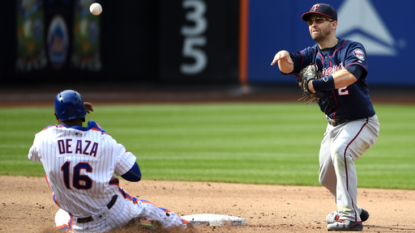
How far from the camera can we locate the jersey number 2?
3.30m

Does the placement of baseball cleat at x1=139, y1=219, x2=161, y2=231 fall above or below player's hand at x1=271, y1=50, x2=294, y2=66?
below

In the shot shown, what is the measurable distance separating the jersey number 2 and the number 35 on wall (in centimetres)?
1647

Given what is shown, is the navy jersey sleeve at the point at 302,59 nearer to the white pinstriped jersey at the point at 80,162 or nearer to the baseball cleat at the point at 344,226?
the baseball cleat at the point at 344,226

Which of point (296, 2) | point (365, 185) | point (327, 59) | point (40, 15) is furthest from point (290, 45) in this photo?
point (327, 59)

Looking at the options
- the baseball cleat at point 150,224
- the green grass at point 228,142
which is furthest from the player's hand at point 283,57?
the green grass at point 228,142

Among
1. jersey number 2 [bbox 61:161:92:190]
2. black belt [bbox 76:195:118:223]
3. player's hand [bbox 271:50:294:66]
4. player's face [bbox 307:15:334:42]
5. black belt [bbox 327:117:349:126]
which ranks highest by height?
player's face [bbox 307:15:334:42]

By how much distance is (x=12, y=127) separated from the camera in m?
11.2

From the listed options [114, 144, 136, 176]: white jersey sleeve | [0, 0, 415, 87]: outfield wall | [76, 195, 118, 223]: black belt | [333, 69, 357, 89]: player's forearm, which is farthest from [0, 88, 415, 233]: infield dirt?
[0, 0, 415, 87]: outfield wall

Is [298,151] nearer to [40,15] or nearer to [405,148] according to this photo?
[405,148]

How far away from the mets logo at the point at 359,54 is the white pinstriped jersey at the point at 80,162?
1.93 meters

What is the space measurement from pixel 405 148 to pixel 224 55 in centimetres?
1107

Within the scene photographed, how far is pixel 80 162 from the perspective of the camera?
10.8ft

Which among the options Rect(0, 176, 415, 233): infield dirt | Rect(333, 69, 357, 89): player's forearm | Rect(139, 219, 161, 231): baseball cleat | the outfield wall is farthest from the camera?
the outfield wall

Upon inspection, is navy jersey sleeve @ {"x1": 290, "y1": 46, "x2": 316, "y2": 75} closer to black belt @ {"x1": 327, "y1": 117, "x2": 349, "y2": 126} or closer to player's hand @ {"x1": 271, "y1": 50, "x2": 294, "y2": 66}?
player's hand @ {"x1": 271, "y1": 50, "x2": 294, "y2": 66}
